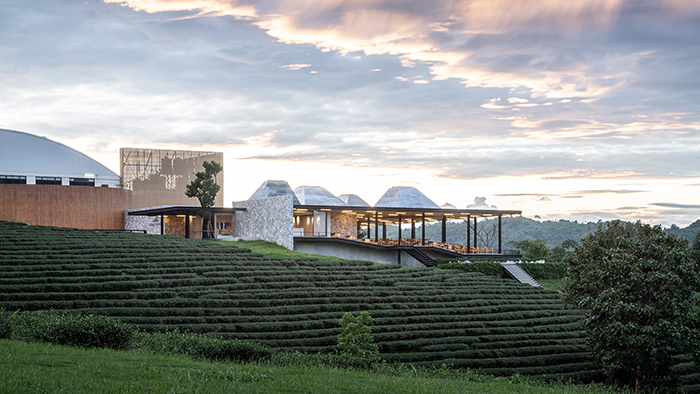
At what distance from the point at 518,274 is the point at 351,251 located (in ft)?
38.2

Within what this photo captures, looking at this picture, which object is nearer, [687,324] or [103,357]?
[103,357]

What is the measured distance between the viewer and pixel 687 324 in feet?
46.5

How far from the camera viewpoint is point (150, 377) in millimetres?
7109

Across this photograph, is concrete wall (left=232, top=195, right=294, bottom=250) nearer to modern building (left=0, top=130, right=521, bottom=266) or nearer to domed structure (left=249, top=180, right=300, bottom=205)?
modern building (left=0, top=130, right=521, bottom=266)

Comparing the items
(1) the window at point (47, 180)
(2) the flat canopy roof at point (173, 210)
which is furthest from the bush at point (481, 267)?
(1) the window at point (47, 180)

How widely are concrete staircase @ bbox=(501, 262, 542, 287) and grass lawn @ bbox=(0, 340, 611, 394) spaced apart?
2361cm

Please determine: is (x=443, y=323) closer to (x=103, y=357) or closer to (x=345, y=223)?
(x=103, y=357)

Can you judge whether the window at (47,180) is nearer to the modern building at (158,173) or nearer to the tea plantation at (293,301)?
the modern building at (158,173)

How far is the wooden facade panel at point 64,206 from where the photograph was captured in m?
37.4

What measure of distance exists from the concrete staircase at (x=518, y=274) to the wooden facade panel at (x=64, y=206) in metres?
31.1

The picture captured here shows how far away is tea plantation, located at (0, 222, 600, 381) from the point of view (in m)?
16.3

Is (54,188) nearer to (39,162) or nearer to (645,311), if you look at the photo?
(39,162)

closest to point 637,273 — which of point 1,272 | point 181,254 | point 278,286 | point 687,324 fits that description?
point 687,324

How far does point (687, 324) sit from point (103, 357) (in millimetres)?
14705
